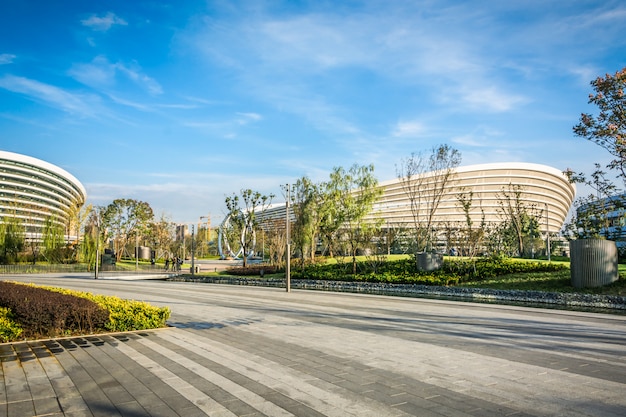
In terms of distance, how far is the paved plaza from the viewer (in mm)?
5285

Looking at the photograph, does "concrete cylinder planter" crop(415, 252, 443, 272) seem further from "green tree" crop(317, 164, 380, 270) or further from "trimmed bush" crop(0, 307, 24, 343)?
"trimmed bush" crop(0, 307, 24, 343)

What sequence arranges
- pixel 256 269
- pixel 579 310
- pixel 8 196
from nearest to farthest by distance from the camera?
pixel 579 310 < pixel 256 269 < pixel 8 196

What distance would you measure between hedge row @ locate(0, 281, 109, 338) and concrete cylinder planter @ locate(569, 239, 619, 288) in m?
16.5

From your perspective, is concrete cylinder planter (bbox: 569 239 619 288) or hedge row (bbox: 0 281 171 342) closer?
hedge row (bbox: 0 281 171 342)

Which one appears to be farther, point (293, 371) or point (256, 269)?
point (256, 269)

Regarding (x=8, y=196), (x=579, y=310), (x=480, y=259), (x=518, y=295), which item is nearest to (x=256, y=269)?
(x=480, y=259)

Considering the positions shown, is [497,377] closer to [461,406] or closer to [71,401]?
[461,406]

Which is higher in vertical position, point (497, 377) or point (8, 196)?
point (8, 196)

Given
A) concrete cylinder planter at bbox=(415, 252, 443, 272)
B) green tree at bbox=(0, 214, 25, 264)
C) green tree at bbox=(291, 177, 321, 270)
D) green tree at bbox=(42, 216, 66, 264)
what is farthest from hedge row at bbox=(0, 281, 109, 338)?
green tree at bbox=(0, 214, 25, 264)

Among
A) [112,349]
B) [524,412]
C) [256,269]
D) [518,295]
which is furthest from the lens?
[256,269]

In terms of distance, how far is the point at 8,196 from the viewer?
101 metres

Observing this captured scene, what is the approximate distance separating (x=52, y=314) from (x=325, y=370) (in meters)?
5.78

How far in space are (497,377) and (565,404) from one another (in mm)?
1281

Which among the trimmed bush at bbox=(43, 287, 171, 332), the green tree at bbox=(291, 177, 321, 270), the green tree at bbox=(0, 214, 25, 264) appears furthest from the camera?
Answer: the green tree at bbox=(0, 214, 25, 264)
